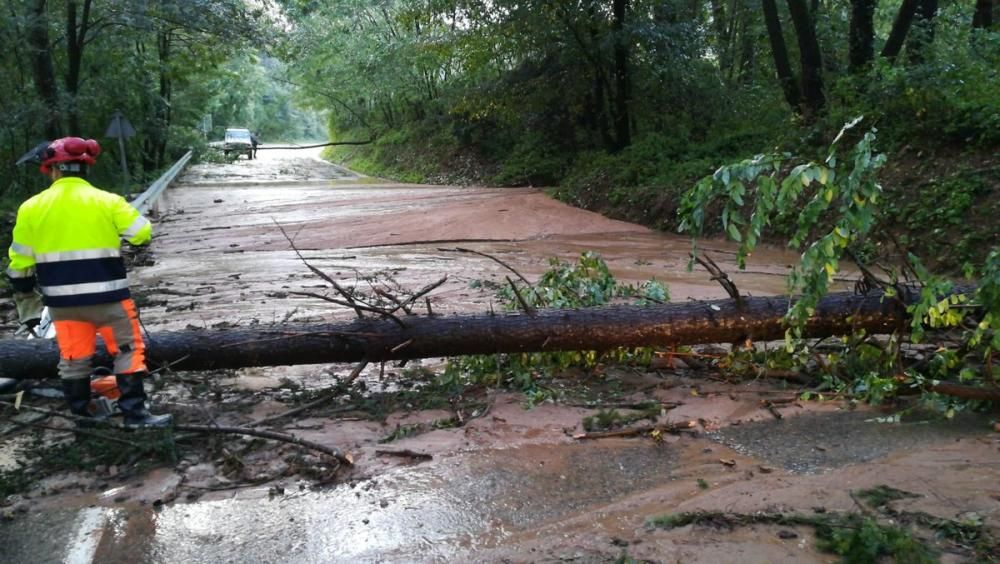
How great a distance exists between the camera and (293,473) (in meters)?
4.46

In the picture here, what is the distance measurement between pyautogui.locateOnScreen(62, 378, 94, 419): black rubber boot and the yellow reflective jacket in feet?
1.83

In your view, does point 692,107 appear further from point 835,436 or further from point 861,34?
point 835,436

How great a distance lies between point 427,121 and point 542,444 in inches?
1283

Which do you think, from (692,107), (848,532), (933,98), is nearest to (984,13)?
(933,98)

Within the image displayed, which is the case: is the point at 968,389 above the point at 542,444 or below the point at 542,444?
above

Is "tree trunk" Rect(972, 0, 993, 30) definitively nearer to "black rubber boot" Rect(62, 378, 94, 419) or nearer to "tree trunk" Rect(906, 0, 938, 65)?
"tree trunk" Rect(906, 0, 938, 65)

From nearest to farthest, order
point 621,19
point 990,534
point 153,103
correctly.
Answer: point 990,534 < point 621,19 < point 153,103

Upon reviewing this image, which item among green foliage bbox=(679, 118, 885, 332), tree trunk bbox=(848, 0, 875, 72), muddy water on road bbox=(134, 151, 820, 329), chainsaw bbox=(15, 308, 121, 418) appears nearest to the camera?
green foliage bbox=(679, 118, 885, 332)

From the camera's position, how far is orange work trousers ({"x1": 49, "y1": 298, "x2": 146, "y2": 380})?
476 centimetres

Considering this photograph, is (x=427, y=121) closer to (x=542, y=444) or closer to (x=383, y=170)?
(x=383, y=170)

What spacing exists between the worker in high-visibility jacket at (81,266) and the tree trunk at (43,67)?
1391 centimetres

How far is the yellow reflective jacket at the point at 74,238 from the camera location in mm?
4641

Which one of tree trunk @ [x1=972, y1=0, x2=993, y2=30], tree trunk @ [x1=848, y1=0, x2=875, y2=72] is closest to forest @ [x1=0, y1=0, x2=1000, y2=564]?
tree trunk @ [x1=848, y1=0, x2=875, y2=72]

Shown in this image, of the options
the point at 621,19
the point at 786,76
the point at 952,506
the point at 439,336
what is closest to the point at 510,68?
the point at 621,19
